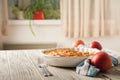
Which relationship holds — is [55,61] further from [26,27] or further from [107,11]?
[107,11]

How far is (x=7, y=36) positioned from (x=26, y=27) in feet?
0.96

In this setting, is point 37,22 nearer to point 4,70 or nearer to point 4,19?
point 4,19

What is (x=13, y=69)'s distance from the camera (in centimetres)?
122

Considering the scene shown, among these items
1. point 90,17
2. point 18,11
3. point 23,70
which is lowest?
point 23,70

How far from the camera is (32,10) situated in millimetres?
3463

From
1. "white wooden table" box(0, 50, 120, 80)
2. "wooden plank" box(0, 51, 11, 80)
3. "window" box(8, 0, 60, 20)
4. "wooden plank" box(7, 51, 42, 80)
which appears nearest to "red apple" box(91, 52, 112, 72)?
"white wooden table" box(0, 50, 120, 80)

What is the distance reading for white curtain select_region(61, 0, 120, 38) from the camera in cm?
337

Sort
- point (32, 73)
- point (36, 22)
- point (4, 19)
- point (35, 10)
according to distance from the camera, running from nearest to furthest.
Result: point (32, 73) → point (4, 19) → point (36, 22) → point (35, 10)

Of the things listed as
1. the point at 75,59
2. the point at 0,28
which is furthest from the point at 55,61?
the point at 0,28

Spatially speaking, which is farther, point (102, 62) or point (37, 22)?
point (37, 22)

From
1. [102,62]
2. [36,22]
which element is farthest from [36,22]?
[102,62]

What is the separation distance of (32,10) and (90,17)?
2.81ft

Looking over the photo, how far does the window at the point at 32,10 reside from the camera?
3.44 metres

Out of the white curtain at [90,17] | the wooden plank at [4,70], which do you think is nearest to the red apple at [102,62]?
the wooden plank at [4,70]
